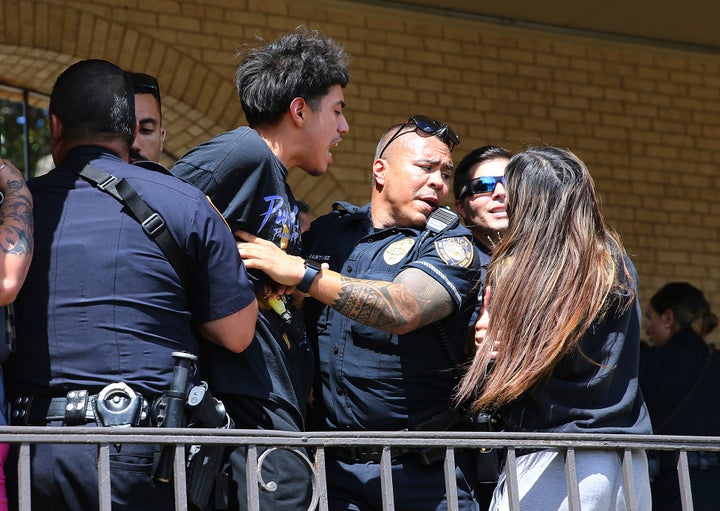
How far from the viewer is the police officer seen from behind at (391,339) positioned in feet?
9.82

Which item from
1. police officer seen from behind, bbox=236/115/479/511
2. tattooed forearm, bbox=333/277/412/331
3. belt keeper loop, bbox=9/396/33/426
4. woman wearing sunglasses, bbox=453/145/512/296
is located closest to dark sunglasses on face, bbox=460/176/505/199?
woman wearing sunglasses, bbox=453/145/512/296

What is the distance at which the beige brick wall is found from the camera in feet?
20.4

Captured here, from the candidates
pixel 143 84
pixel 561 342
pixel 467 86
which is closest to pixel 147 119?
pixel 143 84

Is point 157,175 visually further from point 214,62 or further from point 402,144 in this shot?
point 214,62

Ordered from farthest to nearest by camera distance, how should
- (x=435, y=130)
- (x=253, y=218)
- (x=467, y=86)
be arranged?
(x=467, y=86) < (x=435, y=130) < (x=253, y=218)

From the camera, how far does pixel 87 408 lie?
2.51 meters

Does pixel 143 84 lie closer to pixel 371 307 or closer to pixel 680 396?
pixel 371 307

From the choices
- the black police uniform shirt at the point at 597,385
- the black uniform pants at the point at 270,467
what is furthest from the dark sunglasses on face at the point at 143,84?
the black police uniform shirt at the point at 597,385

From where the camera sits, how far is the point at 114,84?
9.01 feet

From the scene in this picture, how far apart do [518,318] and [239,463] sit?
0.82 metres

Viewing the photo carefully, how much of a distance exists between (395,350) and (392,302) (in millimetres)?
237

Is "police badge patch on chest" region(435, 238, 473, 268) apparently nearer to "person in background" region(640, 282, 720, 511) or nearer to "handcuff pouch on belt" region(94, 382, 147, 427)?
"handcuff pouch on belt" region(94, 382, 147, 427)

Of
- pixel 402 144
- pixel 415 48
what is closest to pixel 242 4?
pixel 415 48

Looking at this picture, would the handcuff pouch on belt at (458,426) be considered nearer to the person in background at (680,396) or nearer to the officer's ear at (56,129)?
the officer's ear at (56,129)
